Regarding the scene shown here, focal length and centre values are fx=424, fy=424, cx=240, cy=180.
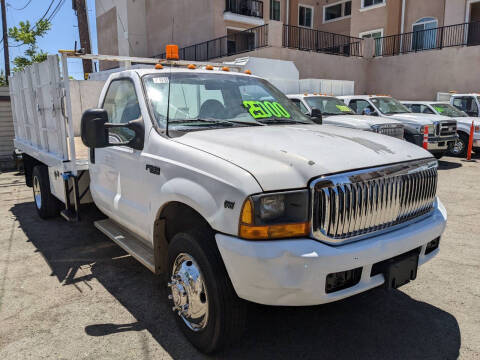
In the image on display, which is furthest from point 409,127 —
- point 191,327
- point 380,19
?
point 380,19

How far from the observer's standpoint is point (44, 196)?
6109 millimetres

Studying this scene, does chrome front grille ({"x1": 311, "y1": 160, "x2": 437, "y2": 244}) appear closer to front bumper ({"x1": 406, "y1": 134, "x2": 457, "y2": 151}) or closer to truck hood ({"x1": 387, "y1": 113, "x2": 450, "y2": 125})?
front bumper ({"x1": 406, "y1": 134, "x2": 457, "y2": 151})

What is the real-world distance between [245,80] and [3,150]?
12738 mm

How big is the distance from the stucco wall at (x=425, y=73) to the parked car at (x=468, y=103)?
5100 millimetres

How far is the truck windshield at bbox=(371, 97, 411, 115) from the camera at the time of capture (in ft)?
39.7

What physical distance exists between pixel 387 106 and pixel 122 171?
10.2 meters

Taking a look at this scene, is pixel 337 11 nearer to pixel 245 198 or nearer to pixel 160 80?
pixel 160 80

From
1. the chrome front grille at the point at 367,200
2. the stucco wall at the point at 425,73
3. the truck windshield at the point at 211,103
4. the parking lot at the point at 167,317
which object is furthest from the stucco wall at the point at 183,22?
the chrome front grille at the point at 367,200

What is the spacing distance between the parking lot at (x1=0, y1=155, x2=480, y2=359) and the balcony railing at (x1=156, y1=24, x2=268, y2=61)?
54.6 feet

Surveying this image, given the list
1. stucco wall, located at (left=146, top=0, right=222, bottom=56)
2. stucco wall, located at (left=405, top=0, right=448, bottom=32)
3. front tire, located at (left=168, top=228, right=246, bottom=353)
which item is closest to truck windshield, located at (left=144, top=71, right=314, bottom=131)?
front tire, located at (left=168, top=228, right=246, bottom=353)

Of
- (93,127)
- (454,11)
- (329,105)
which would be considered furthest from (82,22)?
(454,11)

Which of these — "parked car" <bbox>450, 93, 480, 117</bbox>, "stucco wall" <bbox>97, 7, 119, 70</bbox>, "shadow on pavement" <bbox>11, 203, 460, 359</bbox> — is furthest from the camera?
"stucco wall" <bbox>97, 7, 119, 70</bbox>

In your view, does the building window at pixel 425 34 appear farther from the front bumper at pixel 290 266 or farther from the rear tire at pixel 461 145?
the front bumper at pixel 290 266

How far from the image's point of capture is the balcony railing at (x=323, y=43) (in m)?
22.2
